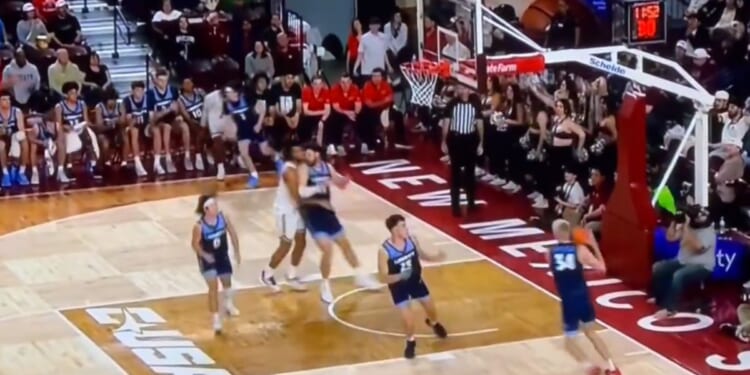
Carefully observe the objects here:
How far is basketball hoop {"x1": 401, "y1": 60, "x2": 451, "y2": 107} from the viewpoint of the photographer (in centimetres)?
2280

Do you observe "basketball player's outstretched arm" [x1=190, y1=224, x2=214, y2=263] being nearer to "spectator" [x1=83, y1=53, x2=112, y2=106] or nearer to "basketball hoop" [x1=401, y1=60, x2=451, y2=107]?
"basketball hoop" [x1=401, y1=60, x2=451, y2=107]

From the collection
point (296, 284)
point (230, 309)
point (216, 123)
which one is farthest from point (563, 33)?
point (230, 309)

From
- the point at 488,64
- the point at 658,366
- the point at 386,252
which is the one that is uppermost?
the point at 488,64

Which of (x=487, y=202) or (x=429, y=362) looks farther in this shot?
(x=487, y=202)

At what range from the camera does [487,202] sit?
2295 centimetres

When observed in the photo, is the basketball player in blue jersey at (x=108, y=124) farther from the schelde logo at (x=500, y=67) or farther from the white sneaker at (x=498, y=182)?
the schelde logo at (x=500, y=67)

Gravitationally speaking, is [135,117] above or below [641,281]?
above

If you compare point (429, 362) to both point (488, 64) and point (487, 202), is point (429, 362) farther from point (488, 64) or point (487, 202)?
point (487, 202)

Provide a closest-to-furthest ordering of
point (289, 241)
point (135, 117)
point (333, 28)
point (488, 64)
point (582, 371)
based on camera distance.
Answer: point (582, 371) → point (289, 241) → point (488, 64) → point (135, 117) → point (333, 28)

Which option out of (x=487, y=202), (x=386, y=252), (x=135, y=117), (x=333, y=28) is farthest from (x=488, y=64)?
(x=333, y=28)

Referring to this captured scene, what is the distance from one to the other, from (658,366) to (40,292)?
7.15 metres

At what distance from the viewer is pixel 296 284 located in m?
19.3

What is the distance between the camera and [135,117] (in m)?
25.1

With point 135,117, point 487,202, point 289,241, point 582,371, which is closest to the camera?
point 582,371
